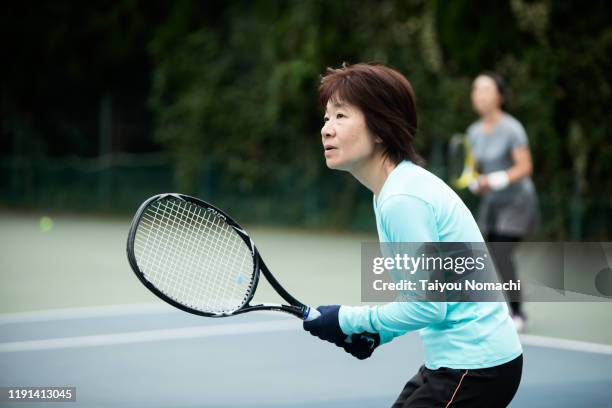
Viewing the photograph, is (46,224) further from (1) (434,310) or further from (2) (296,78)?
(1) (434,310)

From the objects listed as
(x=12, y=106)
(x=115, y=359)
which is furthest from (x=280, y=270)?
(x=12, y=106)

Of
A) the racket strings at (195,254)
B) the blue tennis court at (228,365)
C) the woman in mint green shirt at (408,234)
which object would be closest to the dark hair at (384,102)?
the woman in mint green shirt at (408,234)

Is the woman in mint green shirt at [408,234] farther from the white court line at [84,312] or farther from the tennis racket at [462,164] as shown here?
the white court line at [84,312]

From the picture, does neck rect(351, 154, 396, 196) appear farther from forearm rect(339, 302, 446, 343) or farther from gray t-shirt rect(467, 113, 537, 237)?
gray t-shirt rect(467, 113, 537, 237)

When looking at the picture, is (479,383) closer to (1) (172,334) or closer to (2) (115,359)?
(2) (115,359)

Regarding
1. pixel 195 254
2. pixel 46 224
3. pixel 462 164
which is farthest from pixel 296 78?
pixel 195 254

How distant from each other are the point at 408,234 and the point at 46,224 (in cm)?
1775

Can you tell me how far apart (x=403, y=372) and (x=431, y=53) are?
10683 millimetres

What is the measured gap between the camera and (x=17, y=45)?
22609 mm

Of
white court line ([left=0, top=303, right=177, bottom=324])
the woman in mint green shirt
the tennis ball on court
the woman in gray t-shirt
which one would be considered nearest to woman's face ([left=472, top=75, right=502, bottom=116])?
the woman in gray t-shirt

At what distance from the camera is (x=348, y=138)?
3.13m

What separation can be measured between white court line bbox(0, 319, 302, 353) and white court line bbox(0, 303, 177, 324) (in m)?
0.90

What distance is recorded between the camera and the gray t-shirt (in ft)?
24.6

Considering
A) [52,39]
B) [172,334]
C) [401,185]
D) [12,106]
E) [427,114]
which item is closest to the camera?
[401,185]
